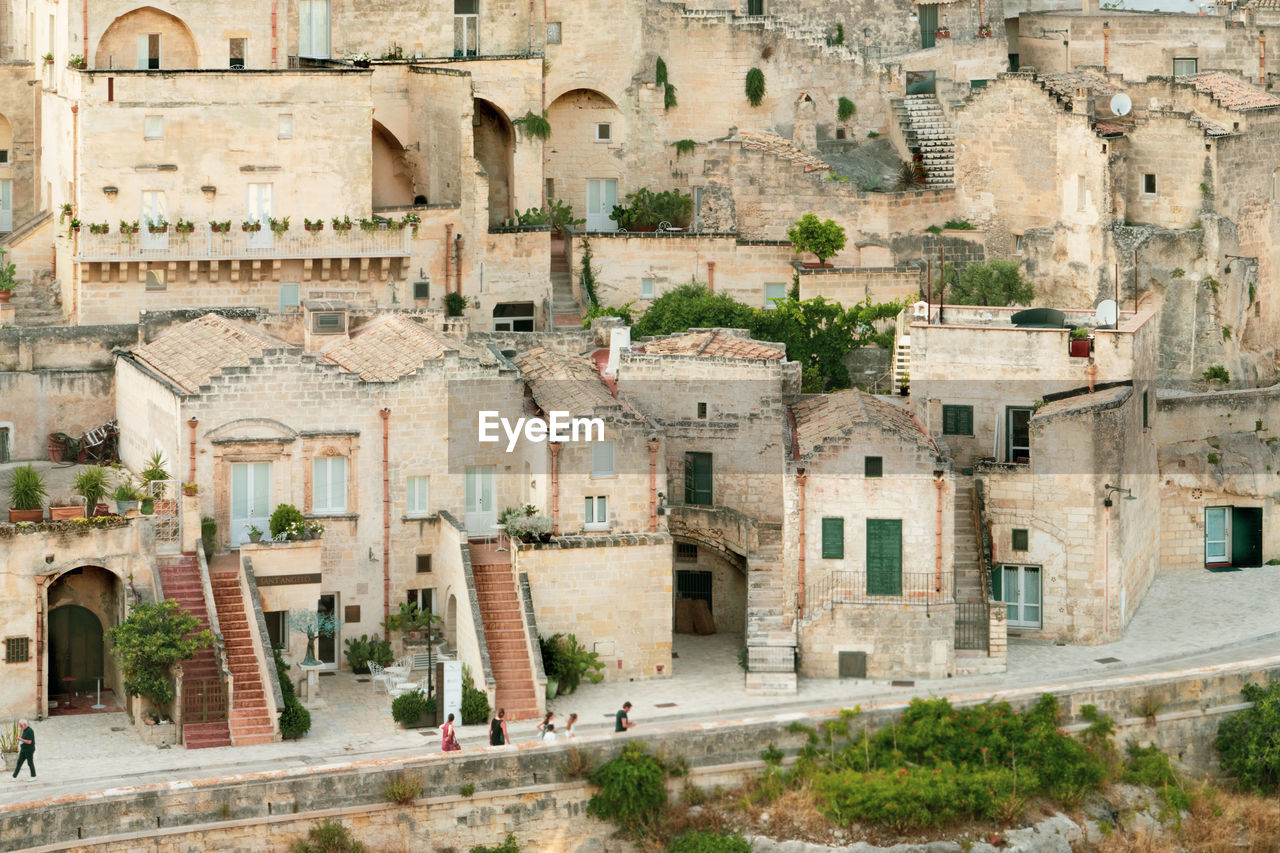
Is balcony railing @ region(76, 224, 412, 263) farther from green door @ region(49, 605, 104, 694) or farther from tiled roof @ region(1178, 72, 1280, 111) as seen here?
tiled roof @ region(1178, 72, 1280, 111)

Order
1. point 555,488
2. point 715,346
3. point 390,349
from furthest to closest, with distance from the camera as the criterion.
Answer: point 715,346, point 390,349, point 555,488

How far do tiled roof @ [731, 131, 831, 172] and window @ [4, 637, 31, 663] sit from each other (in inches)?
944

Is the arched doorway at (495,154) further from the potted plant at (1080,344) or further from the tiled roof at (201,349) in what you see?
the potted plant at (1080,344)

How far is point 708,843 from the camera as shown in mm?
50125

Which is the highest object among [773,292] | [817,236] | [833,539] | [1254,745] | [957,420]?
[817,236]

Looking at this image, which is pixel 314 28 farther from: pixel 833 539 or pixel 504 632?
pixel 833 539

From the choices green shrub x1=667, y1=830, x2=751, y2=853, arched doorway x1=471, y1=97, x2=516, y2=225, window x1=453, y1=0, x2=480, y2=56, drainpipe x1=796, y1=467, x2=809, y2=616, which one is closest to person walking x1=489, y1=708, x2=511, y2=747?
green shrub x1=667, y1=830, x2=751, y2=853

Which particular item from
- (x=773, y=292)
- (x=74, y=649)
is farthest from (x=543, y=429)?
(x=773, y=292)

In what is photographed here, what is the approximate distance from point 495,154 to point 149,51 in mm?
9823

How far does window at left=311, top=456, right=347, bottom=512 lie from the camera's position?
180ft

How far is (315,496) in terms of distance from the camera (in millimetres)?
54750

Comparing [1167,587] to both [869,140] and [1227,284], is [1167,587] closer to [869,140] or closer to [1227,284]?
[1227,284]

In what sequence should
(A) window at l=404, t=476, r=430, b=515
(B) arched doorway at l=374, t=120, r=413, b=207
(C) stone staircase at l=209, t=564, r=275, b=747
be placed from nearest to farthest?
1. (C) stone staircase at l=209, t=564, r=275, b=747
2. (A) window at l=404, t=476, r=430, b=515
3. (B) arched doorway at l=374, t=120, r=413, b=207

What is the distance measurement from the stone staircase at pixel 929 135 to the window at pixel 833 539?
16.8 metres
